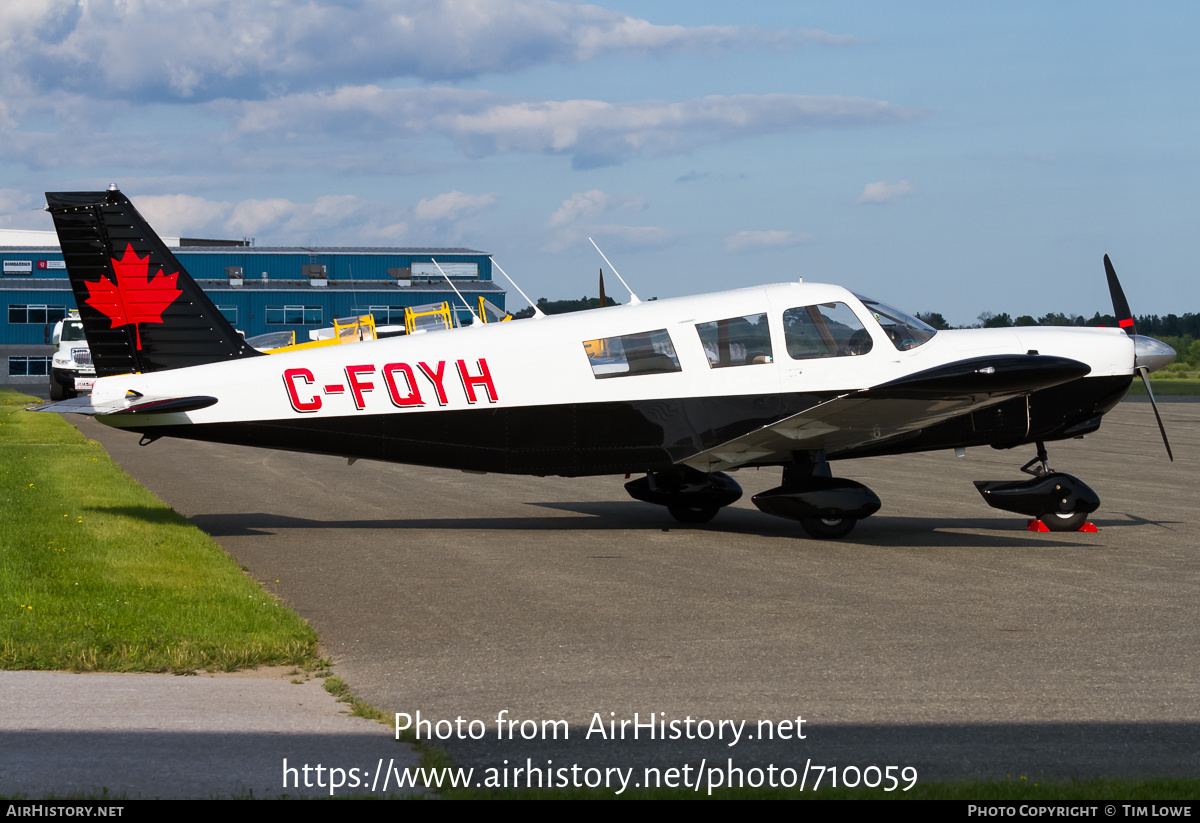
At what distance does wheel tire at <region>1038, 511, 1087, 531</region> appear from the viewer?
11.5 m

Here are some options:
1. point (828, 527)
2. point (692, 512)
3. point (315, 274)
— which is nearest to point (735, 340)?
point (828, 527)

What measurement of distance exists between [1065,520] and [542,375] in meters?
5.68

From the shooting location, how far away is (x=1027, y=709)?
5359mm

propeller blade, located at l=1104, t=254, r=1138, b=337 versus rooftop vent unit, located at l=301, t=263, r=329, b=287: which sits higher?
rooftop vent unit, located at l=301, t=263, r=329, b=287

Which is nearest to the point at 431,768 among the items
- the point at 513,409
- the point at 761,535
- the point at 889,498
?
the point at 513,409

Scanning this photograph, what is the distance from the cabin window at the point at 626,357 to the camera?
10.8 meters

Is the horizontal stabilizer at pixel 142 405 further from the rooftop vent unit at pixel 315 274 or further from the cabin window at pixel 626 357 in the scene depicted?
the rooftop vent unit at pixel 315 274

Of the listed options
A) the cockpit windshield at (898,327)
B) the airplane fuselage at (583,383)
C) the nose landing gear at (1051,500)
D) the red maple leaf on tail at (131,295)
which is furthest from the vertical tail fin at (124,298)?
the nose landing gear at (1051,500)

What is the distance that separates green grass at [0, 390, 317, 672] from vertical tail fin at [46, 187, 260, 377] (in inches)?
67.1

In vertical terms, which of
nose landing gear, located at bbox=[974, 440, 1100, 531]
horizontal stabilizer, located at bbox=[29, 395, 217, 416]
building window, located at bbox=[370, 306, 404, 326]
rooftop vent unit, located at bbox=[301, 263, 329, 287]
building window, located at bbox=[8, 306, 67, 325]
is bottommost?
nose landing gear, located at bbox=[974, 440, 1100, 531]

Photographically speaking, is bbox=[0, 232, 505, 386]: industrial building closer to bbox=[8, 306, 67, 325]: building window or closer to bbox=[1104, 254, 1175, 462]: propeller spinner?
bbox=[8, 306, 67, 325]: building window

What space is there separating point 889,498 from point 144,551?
9.33m

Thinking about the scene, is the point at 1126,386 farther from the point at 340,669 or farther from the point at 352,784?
the point at 352,784

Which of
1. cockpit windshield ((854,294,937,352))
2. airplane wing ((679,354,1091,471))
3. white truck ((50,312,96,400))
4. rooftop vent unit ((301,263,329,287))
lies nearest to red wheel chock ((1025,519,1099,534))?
airplane wing ((679,354,1091,471))
